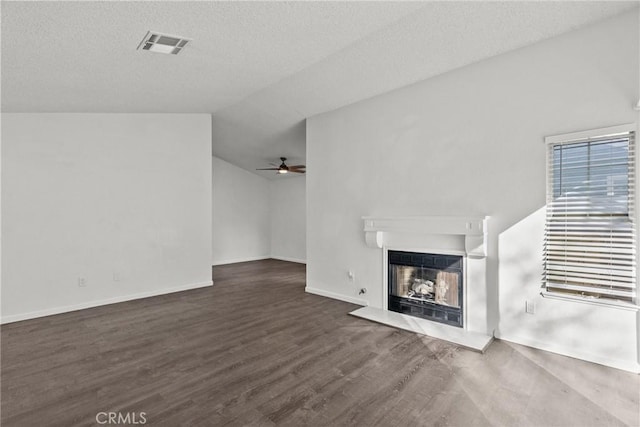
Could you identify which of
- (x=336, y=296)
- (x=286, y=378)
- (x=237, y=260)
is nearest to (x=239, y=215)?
(x=237, y=260)

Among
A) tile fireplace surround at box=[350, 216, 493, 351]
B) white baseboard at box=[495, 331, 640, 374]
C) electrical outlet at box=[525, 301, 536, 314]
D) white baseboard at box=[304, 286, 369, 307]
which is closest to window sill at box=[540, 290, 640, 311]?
electrical outlet at box=[525, 301, 536, 314]

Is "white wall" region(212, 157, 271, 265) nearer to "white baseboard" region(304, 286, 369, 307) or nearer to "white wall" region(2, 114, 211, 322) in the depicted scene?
"white wall" region(2, 114, 211, 322)

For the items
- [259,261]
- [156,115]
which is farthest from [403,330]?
[259,261]

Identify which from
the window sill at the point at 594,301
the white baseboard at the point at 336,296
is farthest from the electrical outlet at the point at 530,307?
the white baseboard at the point at 336,296

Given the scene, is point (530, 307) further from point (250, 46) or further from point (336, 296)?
point (250, 46)

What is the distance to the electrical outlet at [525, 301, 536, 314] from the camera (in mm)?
3255

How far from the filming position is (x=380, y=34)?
11.0 feet

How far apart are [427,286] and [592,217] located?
1808 mm

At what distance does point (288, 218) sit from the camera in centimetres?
952

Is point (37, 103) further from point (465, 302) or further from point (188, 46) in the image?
point (465, 302)

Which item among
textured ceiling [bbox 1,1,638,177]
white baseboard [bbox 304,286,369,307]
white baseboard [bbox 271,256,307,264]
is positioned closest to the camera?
textured ceiling [bbox 1,1,638,177]

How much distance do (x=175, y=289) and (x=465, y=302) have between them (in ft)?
14.9

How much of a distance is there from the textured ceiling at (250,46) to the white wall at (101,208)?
0.41 meters

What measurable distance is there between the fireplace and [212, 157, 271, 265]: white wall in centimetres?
569
